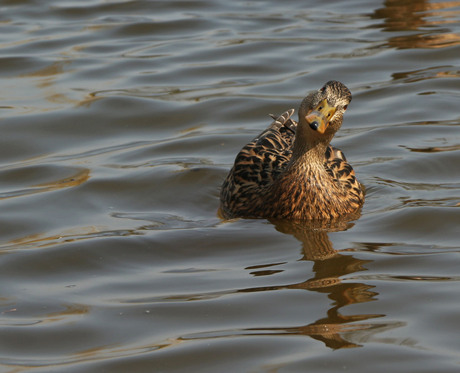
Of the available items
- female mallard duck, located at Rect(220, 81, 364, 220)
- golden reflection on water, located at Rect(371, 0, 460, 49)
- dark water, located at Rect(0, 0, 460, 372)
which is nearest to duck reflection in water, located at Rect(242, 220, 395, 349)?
dark water, located at Rect(0, 0, 460, 372)

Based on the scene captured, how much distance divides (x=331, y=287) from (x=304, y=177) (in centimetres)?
165

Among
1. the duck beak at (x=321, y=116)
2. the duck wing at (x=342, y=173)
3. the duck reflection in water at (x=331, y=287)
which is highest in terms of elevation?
the duck beak at (x=321, y=116)

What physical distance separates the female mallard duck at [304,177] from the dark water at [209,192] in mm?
179

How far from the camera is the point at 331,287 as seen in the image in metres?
6.50

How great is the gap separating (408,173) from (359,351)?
12.3 feet

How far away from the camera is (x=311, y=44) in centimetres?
1367

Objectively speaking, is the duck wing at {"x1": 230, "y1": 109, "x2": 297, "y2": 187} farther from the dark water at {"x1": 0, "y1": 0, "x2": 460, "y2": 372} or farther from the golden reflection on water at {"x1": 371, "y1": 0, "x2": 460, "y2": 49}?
the golden reflection on water at {"x1": 371, "y1": 0, "x2": 460, "y2": 49}

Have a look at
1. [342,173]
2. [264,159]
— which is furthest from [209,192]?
[342,173]

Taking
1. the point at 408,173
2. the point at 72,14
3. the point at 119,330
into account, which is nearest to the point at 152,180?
the point at 408,173

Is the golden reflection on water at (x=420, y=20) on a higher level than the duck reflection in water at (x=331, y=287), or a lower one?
higher

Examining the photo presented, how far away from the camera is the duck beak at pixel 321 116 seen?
24.3 feet

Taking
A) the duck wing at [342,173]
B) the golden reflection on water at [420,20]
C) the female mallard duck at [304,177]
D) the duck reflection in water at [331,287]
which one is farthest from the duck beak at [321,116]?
the golden reflection on water at [420,20]

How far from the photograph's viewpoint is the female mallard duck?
7.47 meters

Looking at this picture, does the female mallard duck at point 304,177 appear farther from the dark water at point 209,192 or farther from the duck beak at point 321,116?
the dark water at point 209,192
